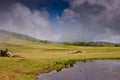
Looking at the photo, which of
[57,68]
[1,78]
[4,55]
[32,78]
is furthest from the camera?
[4,55]

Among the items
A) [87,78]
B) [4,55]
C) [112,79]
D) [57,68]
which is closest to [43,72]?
[57,68]

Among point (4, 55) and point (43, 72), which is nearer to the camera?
point (43, 72)

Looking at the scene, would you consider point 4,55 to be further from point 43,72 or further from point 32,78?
point 32,78

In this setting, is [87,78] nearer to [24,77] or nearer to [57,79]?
[57,79]

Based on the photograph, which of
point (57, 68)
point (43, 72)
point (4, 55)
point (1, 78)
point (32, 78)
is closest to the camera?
point (1, 78)

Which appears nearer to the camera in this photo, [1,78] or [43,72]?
[1,78]

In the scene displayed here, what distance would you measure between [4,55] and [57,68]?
35651 mm

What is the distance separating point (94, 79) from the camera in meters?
48.5

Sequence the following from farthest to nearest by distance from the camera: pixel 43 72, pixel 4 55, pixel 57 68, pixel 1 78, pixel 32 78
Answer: pixel 4 55 < pixel 57 68 < pixel 43 72 < pixel 32 78 < pixel 1 78

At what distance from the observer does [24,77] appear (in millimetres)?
48812

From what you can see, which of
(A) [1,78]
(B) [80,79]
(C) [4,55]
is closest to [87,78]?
(B) [80,79]

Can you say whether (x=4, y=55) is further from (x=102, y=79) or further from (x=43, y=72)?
(x=102, y=79)

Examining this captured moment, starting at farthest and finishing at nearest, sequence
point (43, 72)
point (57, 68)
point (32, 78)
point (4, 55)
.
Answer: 1. point (4, 55)
2. point (57, 68)
3. point (43, 72)
4. point (32, 78)

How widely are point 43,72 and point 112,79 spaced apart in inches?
713
